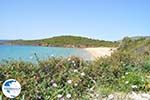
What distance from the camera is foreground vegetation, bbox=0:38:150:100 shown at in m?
7.68

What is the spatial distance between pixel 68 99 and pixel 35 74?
40.2 inches

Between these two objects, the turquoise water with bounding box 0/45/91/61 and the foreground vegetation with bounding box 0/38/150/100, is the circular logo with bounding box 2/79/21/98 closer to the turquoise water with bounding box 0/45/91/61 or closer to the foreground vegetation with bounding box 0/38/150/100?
the foreground vegetation with bounding box 0/38/150/100

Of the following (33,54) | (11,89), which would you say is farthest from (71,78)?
(11,89)

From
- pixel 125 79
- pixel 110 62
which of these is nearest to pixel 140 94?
pixel 125 79

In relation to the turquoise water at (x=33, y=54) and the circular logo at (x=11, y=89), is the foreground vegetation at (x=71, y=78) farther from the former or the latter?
the circular logo at (x=11, y=89)

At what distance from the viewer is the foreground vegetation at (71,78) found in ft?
25.2

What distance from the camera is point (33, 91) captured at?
7.29m

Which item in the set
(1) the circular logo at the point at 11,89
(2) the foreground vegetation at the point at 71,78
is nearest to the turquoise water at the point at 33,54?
(2) the foreground vegetation at the point at 71,78

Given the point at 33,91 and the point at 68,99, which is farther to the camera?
the point at 68,99

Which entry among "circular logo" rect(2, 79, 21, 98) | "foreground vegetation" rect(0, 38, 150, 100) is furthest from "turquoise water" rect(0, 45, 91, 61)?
"circular logo" rect(2, 79, 21, 98)

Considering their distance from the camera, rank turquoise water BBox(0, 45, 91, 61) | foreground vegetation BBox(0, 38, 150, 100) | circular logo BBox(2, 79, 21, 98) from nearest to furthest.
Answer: circular logo BBox(2, 79, 21, 98)
foreground vegetation BBox(0, 38, 150, 100)
turquoise water BBox(0, 45, 91, 61)

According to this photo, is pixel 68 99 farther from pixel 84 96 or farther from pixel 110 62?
pixel 110 62

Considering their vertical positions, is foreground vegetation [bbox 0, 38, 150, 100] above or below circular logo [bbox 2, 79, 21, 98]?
below

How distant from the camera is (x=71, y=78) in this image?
8.75 meters
